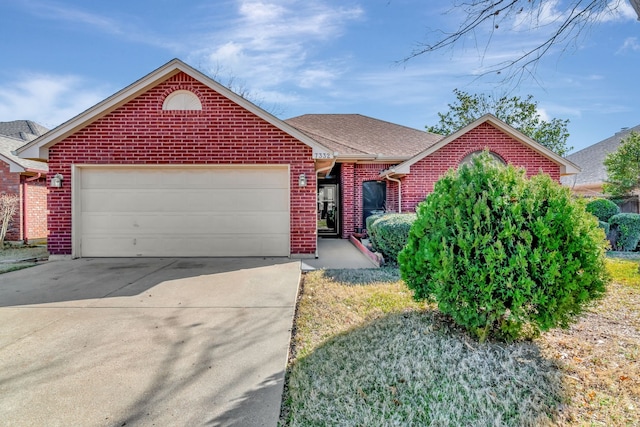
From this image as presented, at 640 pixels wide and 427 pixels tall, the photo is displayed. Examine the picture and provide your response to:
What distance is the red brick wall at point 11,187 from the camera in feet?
39.6

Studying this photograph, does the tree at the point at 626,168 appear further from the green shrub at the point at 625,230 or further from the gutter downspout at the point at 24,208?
the gutter downspout at the point at 24,208

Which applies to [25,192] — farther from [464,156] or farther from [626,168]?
[626,168]

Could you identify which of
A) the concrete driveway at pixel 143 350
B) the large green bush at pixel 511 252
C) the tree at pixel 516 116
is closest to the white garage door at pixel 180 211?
the concrete driveway at pixel 143 350

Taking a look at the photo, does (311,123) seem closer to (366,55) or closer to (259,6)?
Answer: (366,55)

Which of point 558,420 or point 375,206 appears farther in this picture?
point 375,206

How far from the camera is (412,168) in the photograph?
11.7 m

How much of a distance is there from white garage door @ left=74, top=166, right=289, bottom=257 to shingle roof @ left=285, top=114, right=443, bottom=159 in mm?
4093

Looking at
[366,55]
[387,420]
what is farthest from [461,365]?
[366,55]

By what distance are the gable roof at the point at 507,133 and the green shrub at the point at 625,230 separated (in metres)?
1.98

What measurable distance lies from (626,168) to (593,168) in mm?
6294

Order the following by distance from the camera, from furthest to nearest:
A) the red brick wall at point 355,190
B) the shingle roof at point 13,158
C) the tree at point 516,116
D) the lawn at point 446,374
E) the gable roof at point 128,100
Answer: the tree at point 516,116
the red brick wall at point 355,190
the shingle roof at point 13,158
the gable roof at point 128,100
the lawn at point 446,374

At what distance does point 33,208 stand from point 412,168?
46.0 ft

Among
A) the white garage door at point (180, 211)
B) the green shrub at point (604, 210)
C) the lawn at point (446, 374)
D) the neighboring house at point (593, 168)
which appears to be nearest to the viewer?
the lawn at point (446, 374)

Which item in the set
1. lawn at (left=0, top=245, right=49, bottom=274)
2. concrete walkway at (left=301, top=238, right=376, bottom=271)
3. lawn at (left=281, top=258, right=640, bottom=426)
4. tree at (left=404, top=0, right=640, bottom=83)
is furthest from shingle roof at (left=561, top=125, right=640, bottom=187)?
lawn at (left=0, top=245, right=49, bottom=274)
